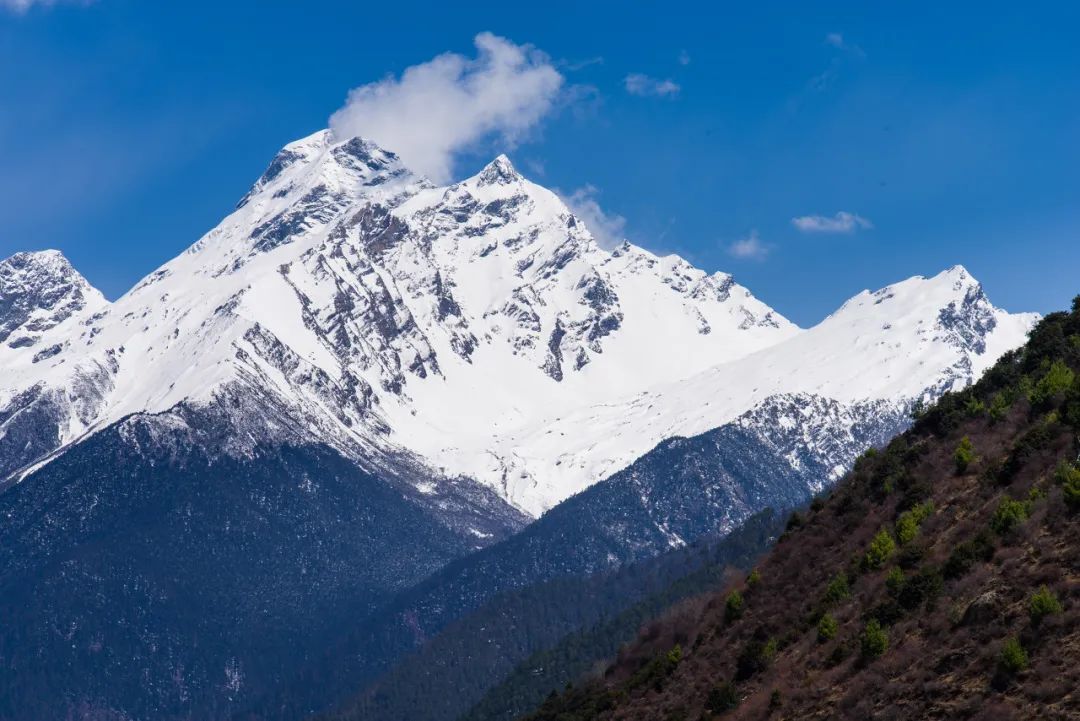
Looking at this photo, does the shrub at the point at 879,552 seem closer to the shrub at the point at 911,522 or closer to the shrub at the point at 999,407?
the shrub at the point at 911,522

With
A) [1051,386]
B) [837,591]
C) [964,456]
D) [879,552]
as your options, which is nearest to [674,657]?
[837,591]

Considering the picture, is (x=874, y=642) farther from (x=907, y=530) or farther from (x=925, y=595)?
(x=907, y=530)

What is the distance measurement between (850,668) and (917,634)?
433 cm

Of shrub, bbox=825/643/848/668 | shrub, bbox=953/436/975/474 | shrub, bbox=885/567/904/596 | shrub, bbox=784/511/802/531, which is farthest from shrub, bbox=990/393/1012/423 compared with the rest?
shrub, bbox=825/643/848/668

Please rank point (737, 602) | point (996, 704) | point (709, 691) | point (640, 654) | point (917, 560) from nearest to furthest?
1. point (996, 704)
2. point (917, 560)
3. point (709, 691)
4. point (737, 602)
5. point (640, 654)

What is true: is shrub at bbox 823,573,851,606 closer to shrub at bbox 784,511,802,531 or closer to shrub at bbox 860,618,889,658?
shrub at bbox 860,618,889,658

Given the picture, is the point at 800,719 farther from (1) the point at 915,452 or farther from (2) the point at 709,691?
(1) the point at 915,452

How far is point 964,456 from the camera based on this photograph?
317ft

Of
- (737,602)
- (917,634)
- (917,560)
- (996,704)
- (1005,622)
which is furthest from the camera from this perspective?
(737,602)

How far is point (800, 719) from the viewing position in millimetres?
77938

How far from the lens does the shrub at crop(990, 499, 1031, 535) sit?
260 feet

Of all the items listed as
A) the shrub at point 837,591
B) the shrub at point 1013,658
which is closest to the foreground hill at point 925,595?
the shrub at point 1013,658

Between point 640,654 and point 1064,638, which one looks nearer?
point 1064,638

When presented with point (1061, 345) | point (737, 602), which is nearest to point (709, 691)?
point (737, 602)
